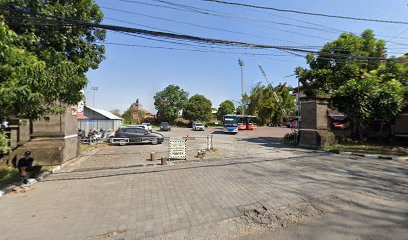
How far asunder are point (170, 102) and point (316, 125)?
60.1 m

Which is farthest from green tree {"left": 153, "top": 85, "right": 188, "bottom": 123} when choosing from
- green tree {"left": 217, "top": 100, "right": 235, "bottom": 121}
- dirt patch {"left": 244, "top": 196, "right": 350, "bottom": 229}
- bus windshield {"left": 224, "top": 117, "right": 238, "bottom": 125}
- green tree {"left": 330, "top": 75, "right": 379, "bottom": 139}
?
dirt patch {"left": 244, "top": 196, "right": 350, "bottom": 229}

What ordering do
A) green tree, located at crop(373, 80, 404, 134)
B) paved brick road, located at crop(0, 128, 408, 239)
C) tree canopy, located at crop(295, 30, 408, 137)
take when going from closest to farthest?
paved brick road, located at crop(0, 128, 408, 239), green tree, located at crop(373, 80, 404, 134), tree canopy, located at crop(295, 30, 408, 137)

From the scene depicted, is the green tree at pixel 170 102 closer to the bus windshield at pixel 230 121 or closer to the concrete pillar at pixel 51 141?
the bus windshield at pixel 230 121

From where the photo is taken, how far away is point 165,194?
6.02 meters

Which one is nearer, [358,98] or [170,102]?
[358,98]

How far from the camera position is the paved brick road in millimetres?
4266

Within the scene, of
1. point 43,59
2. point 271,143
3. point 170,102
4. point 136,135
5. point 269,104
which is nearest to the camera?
point 43,59

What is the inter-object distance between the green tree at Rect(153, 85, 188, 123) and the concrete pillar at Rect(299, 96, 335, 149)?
5633cm

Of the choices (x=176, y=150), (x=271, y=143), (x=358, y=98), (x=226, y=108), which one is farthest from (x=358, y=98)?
(x=226, y=108)

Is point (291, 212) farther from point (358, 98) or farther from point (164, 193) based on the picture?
point (358, 98)

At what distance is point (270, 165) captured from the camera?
31.6 ft

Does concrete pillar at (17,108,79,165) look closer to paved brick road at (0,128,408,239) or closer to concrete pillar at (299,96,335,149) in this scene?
paved brick road at (0,128,408,239)

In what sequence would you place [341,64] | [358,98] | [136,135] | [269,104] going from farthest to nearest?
1. [269,104]
2. [136,135]
3. [341,64]
4. [358,98]

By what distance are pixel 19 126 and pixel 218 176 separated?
29.6 ft
